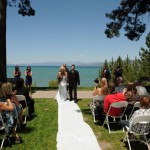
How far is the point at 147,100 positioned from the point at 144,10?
15637mm

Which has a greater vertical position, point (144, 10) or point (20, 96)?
point (144, 10)

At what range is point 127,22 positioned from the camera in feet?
73.5

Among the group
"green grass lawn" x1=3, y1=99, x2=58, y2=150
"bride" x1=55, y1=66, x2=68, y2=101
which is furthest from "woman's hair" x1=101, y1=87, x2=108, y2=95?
"bride" x1=55, y1=66, x2=68, y2=101

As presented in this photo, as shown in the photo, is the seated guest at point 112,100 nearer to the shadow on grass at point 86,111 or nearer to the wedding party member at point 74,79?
the shadow on grass at point 86,111

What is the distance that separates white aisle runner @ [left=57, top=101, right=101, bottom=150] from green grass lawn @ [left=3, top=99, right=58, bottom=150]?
173 millimetres

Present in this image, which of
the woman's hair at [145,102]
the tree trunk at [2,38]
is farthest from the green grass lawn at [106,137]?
the tree trunk at [2,38]

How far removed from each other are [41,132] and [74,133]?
94 centimetres

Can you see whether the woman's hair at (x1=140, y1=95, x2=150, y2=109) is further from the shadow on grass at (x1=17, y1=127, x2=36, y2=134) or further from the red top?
the shadow on grass at (x1=17, y1=127, x2=36, y2=134)

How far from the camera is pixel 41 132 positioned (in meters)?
8.89

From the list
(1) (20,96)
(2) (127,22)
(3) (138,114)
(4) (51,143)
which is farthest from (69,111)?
(2) (127,22)

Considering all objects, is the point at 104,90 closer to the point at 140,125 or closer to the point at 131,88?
the point at 131,88

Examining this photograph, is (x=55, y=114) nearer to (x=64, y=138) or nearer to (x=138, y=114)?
(x=64, y=138)

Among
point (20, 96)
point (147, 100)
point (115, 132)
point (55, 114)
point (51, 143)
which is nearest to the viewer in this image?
point (147, 100)

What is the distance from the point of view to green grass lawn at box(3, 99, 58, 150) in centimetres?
761
